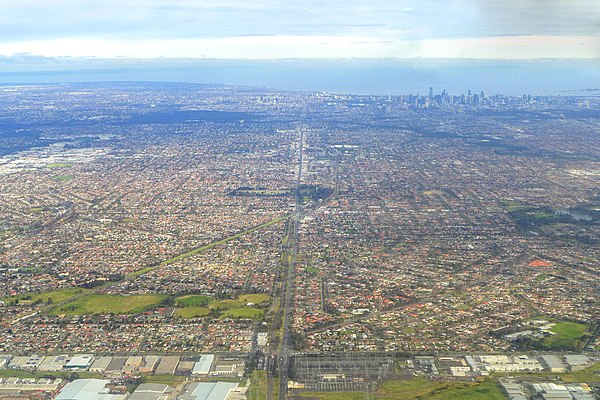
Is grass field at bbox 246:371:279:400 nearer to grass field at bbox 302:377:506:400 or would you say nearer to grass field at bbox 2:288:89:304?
grass field at bbox 302:377:506:400

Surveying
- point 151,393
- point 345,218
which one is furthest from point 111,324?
point 345,218

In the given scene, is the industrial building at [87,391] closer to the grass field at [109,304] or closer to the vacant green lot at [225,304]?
the grass field at [109,304]

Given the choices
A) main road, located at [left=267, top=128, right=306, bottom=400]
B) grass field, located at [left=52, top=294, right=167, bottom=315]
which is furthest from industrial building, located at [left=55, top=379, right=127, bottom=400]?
grass field, located at [left=52, top=294, right=167, bottom=315]

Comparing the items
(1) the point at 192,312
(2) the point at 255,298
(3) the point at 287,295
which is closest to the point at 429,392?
(3) the point at 287,295

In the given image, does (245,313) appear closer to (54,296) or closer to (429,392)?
(429,392)

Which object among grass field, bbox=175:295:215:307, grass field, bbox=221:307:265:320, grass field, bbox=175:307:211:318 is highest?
grass field, bbox=221:307:265:320

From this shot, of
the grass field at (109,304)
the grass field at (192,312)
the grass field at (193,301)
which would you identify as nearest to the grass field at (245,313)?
the grass field at (192,312)
